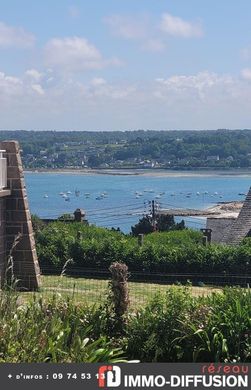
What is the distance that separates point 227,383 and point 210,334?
2530 millimetres

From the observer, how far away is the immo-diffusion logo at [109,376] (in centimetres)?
739

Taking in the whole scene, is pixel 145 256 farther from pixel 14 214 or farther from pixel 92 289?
pixel 14 214

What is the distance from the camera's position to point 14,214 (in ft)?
51.7

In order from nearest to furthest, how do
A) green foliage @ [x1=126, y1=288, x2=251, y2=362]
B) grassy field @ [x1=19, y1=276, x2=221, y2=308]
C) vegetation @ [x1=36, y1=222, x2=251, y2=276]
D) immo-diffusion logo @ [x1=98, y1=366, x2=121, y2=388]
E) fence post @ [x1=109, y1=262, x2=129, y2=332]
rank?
1. immo-diffusion logo @ [x1=98, y1=366, x2=121, y2=388]
2. green foliage @ [x1=126, y1=288, x2=251, y2=362]
3. fence post @ [x1=109, y1=262, x2=129, y2=332]
4. grassy field @ [x1=19, y1=276, x2=221, y2=308]
5. vegetation @ [x1=36, y1=222, x2=251, y2=276]

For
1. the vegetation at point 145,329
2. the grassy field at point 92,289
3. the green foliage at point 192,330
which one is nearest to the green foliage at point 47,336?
the vegetation at point 145,329

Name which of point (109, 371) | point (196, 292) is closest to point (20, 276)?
point (196, 292)

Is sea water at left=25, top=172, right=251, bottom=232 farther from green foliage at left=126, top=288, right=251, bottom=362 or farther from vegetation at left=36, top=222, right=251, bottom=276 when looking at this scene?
green foliage at left=126, top=288, right=251, bottom=362

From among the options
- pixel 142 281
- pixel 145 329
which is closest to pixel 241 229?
pixel 142 281

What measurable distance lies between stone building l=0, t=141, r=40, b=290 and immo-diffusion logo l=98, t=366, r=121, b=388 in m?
8.03

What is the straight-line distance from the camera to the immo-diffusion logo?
7.39 metres

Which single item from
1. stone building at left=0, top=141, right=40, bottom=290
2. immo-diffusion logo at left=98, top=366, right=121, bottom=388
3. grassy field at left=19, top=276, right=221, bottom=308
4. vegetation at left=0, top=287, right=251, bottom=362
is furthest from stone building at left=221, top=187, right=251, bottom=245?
immo-diffusion logo at left=98, top=366, right=121, bottom=388

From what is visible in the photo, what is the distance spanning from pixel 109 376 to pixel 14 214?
8.66m

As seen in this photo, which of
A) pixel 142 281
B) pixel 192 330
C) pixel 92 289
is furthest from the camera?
pixel 142 281

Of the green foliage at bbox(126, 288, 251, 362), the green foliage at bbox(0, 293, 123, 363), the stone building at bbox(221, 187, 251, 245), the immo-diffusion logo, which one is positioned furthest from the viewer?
the stone building at bbox(221, 187, 251, 245)
